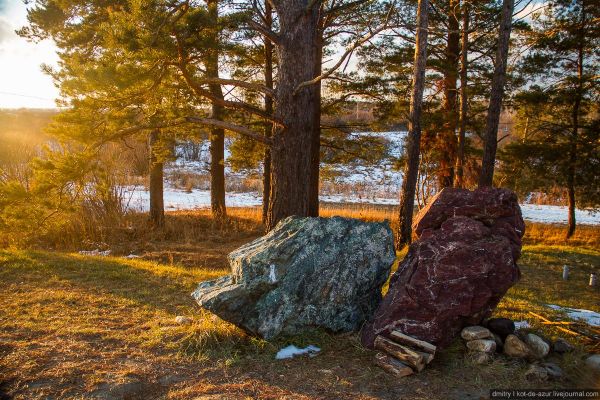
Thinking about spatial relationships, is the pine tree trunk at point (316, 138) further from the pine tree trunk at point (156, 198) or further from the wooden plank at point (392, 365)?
the wooden plank at point (392, 365)

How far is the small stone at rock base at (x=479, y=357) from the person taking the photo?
3.50 meters

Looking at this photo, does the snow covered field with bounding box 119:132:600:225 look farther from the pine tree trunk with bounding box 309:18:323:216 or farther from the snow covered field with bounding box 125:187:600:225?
the pine tree trunk with bounding box 309:18:323:216

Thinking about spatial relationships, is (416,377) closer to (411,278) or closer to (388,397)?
(388,397)

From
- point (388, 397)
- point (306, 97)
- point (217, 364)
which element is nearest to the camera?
point (388, 397)

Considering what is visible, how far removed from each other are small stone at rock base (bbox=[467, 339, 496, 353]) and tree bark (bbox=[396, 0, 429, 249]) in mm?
6269

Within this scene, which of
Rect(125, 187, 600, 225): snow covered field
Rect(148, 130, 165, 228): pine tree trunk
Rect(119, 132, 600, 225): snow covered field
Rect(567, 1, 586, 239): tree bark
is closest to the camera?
Rect(567, 1, 586, 239): tree bark

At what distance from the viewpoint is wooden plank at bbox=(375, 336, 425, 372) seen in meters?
3.36

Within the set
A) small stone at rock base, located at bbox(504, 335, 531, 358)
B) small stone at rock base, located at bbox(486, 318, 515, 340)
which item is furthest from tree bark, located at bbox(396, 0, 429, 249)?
small stone at rock base, located at bbox(504, 335, 531, 358)

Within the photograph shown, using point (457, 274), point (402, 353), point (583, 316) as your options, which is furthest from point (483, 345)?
point (583, 316)

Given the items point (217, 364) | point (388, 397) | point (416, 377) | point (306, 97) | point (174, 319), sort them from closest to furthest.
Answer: point (388, 397)
point (416, 377)
point (217, 364)
point (174, 319)
point (306, 97)

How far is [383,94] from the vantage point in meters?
12.2

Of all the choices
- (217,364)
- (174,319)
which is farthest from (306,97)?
(217,364)

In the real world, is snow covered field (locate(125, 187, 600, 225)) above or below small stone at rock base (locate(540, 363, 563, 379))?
above

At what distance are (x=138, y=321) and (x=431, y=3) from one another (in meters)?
12.9
